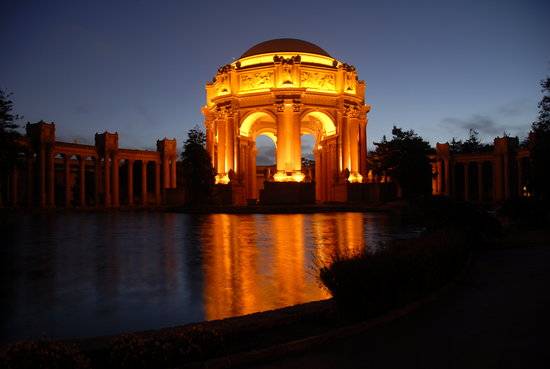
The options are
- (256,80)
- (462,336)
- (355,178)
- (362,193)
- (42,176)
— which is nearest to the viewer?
(462,336)

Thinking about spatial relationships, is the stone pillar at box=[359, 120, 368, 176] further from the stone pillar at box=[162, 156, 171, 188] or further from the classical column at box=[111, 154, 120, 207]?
the classical column at box=[111, 154, 120, 207]

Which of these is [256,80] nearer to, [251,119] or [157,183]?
[251,119]

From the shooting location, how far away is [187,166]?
46.4m

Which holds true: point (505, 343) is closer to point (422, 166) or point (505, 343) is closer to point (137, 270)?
point (137, 270)

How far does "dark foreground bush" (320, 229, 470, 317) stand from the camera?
589cm

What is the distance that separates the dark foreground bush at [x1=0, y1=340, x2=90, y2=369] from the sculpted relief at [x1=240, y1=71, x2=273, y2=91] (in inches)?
1934

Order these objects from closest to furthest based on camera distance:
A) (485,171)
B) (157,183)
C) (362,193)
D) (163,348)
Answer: (163,348)
(362,193)
(157,183)
(485,171)

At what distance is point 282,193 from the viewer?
151ft

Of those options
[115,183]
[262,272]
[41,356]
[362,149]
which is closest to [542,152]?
[262,272]

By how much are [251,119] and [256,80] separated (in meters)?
5.28

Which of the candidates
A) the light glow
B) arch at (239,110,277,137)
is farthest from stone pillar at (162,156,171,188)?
the light glow

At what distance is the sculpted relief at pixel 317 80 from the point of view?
51.5 m

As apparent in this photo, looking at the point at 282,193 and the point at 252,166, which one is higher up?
the point at 252,166

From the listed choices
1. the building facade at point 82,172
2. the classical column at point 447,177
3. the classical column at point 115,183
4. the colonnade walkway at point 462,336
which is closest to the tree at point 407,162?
the classical column at point 447,177
